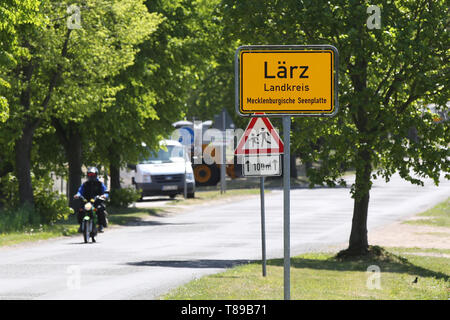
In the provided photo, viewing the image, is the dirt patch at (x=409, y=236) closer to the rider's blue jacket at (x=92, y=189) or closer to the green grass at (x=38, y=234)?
the rider's blue jacket at (x=92, y=189)

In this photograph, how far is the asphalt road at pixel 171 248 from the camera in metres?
14.4

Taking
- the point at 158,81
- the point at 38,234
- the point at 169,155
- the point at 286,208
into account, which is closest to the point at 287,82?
the point at 286,208

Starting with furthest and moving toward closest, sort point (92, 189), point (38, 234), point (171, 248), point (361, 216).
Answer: point (38, 234) → point (92, 189) → point (171, 248) → point (361, 216)

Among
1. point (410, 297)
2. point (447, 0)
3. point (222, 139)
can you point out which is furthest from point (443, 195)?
point (410, 297)

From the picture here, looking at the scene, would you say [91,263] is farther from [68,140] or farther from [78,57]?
[68,140]

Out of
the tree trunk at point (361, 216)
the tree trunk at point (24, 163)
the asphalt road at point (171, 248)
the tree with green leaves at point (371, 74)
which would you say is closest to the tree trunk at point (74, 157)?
the asphalt road at point (171, 248)

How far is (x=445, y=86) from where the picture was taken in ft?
60.4

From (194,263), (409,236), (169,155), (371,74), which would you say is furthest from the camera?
(169,155)

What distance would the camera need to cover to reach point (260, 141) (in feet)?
47.6

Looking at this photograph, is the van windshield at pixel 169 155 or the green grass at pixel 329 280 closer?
the green grass at pixel 329 280

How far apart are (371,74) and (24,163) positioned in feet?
38.6

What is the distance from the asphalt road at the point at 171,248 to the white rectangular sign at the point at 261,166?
6.63ft

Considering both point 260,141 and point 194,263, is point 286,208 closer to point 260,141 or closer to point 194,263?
point 260,141

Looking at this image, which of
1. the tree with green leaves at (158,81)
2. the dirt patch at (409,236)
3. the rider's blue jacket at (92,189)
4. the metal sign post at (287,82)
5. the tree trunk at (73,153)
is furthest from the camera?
the tree trunk at (73,153)
